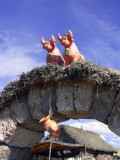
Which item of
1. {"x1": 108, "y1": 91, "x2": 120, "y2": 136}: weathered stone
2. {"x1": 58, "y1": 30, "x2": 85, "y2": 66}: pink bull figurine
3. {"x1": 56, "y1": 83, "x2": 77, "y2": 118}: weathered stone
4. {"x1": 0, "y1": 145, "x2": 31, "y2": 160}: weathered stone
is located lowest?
{"x1": 0, "y1": 145, "x2": 31, "y2": 160}: weathered stone

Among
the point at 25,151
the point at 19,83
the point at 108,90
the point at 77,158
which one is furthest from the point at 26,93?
the point at 77,158

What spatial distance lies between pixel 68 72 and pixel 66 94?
40 cm

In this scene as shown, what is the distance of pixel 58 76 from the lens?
3359mm

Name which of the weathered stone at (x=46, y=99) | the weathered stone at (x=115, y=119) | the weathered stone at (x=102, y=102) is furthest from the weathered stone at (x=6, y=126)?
the weathered stone at (x=115, y=119)

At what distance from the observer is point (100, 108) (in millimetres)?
3225

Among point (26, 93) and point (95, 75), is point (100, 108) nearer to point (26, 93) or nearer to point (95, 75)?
point (95, 75)

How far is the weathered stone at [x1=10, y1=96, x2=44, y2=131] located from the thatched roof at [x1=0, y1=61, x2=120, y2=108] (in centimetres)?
12

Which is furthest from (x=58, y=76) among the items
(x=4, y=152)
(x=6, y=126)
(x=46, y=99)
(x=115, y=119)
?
(x=4, y=152)

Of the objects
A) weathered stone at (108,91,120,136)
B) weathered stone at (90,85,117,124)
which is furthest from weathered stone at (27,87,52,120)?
weathered stone at (108,91,120,136)

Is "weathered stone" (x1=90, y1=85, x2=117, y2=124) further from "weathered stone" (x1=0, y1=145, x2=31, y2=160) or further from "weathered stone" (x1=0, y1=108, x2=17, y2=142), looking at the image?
"weathered stone" (x1=0, y1=145, x2=31, y2=160)

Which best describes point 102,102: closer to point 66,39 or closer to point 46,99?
point 46,99

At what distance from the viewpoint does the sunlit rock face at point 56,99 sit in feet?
10.3

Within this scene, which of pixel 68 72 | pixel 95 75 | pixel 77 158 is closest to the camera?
pixel 95 75

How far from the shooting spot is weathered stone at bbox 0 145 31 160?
4094 millimetres
